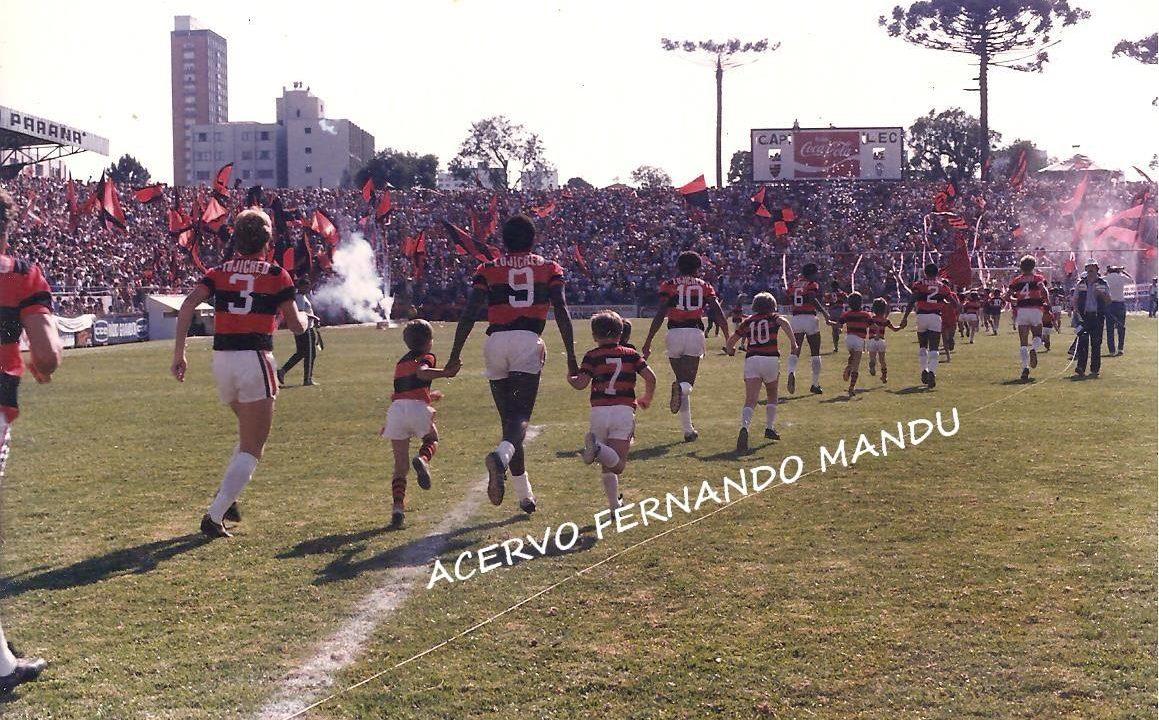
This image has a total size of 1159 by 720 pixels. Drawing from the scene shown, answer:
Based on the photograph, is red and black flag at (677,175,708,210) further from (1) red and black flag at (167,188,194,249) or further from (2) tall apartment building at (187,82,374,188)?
(2) tall apartment building at (187,82,374,188)

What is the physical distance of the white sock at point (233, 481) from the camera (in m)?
7.59

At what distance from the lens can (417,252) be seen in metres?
49.4

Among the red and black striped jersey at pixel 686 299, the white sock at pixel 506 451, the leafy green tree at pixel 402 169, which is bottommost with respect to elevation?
the white sock at pixel 506 451

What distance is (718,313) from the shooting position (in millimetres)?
13484

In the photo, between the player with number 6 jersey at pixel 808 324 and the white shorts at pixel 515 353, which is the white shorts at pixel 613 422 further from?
the player with number 6 jersey at pixel 808 324

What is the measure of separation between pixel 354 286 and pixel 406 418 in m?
44.3

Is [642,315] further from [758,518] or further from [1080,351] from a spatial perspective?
[758,518]

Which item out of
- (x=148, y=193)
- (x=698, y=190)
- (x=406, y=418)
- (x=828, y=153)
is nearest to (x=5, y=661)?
(x=406, y=418)

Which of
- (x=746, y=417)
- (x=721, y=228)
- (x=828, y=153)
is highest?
(x=828, y=153)

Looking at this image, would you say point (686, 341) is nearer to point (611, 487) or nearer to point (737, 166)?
point (611, 487)

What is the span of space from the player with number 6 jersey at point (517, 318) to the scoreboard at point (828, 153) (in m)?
60.8

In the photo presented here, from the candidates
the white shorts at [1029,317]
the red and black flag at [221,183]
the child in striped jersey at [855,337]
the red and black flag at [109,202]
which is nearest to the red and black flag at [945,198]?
the red and black flag at [221,183]

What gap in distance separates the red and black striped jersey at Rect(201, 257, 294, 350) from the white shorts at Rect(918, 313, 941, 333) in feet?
43.1

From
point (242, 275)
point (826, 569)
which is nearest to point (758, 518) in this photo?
point (826, 569)
